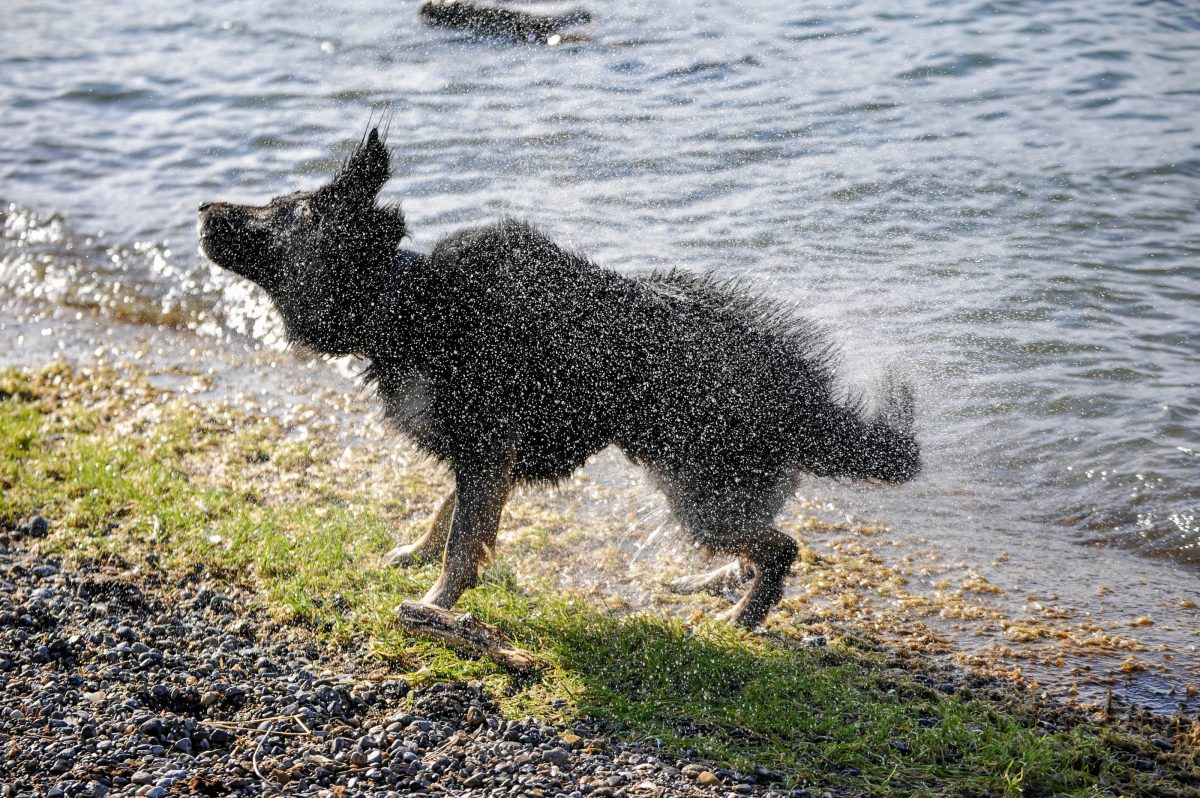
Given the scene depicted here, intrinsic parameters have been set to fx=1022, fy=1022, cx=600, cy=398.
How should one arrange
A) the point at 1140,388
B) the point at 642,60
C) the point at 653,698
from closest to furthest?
the point at 653,698 < the point at 1140,388 < the point at 642,60

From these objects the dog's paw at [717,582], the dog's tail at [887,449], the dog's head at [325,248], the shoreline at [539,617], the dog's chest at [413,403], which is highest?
the dog's head at [325,248]

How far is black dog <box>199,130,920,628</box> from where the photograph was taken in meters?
4.26

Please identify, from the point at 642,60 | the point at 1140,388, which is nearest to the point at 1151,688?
the point at 1140,388

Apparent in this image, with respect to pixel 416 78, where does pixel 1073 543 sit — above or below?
below

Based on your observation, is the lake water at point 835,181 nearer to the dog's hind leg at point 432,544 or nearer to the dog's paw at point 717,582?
the dog's paw at point 717,582

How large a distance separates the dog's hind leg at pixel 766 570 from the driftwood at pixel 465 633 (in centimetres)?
99

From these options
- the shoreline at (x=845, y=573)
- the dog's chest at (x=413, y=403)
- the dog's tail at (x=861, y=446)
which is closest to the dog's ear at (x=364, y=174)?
the dog's chest at (x=413, y=403)

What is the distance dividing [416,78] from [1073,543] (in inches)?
359

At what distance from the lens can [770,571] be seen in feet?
14.4

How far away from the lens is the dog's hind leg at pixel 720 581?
470 cm

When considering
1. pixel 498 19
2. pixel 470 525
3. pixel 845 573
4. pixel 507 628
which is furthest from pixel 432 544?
pixel 498 19

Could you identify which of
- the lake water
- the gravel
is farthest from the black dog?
the gravel

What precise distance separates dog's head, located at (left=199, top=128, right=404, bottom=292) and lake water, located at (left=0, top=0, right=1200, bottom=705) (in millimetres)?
2249

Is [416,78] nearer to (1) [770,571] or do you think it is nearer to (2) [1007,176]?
(2) [1007,176]
